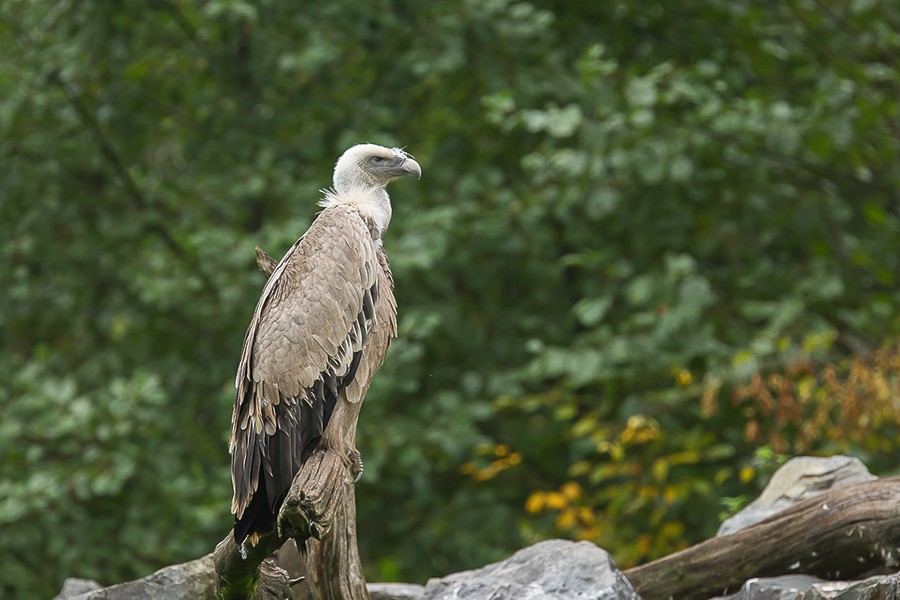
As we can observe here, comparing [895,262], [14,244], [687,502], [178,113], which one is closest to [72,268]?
[14,244]

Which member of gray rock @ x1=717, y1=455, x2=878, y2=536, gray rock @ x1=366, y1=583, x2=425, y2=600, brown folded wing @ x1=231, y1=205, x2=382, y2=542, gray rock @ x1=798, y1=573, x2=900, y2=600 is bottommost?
gray rock @ x1=717, y1=455, x2=878, y2=536

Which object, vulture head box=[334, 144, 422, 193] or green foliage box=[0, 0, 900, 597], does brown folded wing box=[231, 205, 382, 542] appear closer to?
vulture head box=[334, 144, 422, 193]

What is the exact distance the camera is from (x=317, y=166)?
355 inches

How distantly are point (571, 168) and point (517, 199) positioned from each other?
969 millimetres

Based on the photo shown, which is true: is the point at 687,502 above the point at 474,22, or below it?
below

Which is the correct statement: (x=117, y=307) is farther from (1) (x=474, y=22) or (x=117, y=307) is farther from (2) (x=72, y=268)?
(1) (x=474, y=22)

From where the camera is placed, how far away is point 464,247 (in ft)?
28.3

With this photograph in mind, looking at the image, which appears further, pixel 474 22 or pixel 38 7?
pixel 38 7

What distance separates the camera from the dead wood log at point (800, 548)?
15.5ft

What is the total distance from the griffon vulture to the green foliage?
2.70m

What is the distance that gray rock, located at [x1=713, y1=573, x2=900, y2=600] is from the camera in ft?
13.4

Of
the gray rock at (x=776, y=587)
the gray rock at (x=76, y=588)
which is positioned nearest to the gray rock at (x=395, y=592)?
the gray rock at (x=76, y=588)

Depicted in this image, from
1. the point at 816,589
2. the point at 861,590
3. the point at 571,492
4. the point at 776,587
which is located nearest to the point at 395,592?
the point at 776,587

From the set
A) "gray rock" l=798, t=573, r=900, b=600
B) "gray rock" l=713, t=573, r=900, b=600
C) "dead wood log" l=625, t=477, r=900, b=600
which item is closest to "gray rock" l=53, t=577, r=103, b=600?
"dead wood log" l=625, t=477, r=900, b=600
